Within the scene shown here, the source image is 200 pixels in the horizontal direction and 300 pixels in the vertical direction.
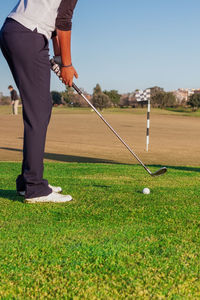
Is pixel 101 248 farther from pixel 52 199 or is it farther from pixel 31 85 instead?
pixel 31 85

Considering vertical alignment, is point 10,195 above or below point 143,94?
below

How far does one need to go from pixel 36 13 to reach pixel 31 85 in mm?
627

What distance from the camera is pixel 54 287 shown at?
1.98 m

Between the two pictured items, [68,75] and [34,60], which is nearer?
[34,60]

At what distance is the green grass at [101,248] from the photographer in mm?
1967

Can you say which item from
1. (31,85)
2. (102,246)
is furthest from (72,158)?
(102,246)

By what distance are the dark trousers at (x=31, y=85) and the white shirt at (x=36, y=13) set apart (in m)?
0.05

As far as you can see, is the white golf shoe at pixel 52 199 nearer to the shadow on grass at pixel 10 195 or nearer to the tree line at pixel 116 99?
the shadow on grass at pixel 10 195

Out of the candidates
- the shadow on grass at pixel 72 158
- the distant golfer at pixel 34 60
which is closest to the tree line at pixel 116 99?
the shadow on grass at pixel 72 158

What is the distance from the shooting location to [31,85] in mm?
3709

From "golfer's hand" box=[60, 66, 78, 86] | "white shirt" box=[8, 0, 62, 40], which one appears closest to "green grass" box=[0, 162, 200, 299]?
"golfer's hand" box=[60, 66, 78, 86]

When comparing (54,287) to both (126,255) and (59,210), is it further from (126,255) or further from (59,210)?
(59,210)

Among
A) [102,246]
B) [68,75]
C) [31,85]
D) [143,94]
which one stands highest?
[143,94]

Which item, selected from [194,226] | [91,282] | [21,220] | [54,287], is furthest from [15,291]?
[194,226]
